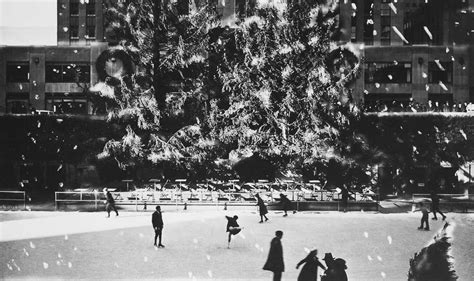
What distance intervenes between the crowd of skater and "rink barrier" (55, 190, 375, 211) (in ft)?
1.34

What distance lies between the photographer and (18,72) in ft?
73.6

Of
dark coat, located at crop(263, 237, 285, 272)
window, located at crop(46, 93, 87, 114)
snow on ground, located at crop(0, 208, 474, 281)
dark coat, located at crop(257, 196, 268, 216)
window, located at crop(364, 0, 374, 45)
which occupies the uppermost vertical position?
window, located at crop(364, 0, 374, 45)

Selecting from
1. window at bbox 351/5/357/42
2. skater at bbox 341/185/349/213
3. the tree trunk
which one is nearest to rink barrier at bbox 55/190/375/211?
skater at bbox 341/185/349/213

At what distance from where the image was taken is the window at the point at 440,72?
60.5ft

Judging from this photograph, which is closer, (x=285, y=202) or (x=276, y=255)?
(x=276, y=255)

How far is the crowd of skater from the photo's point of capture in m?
7.98

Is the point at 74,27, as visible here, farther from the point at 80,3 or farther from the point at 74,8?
the point at 80,3

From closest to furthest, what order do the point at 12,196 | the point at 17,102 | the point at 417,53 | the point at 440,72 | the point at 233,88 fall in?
the point at 12,196
the point at 417,53
the point at 440,72
the point at 233,88
the point at 17,102

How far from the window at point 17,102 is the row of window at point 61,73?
82cm

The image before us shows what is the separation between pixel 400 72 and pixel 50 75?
59.6 ft

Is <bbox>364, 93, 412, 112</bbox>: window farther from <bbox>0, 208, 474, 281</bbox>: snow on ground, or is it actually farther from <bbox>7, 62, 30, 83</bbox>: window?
<bbox>7, 62, 30, 83</bbox>: window

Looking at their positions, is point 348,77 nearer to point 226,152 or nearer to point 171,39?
point 226,152

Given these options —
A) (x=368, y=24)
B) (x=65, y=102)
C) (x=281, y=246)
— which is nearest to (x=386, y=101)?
(x=368, y=24)

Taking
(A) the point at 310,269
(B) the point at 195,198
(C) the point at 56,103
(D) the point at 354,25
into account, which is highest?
(D) the point at 354,25
